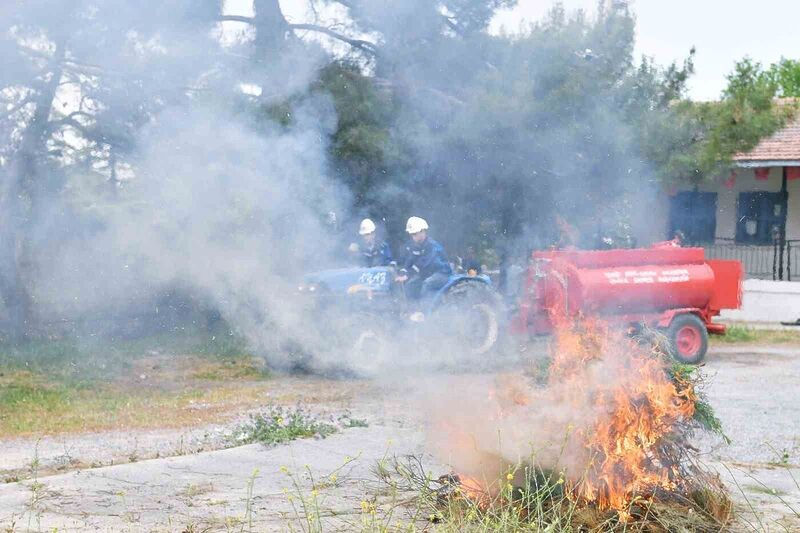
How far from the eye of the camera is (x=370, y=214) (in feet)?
43.1

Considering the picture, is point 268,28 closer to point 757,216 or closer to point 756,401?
point 756,401

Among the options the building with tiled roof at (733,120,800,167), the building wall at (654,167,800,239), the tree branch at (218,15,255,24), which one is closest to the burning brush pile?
the tree branch at (218,15,255,24)

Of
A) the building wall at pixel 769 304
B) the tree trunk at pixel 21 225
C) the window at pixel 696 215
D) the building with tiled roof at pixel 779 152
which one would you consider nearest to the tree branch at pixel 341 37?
the tree trunk at pixel 21 225

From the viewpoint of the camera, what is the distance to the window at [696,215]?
2297 centimetres

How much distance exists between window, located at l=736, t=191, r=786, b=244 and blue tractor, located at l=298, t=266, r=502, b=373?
12488mm

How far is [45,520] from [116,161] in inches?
276

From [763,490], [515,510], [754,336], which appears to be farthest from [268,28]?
[754,336]

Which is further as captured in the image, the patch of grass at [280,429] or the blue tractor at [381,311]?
the blue tractor at [381,311]

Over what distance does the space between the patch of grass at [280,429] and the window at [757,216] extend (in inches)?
678

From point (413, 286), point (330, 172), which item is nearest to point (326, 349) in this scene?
point (413, 286)

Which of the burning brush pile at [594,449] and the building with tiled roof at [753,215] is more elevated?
the building with tiled roof at [753,215]

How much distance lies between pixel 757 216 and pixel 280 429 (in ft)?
58.8

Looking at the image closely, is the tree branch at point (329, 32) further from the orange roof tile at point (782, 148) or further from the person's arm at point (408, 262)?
the orange roof tile at point (782, 148)

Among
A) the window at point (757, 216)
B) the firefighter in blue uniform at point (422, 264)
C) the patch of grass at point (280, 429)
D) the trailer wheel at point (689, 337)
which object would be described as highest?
the window at point (757, 216)
